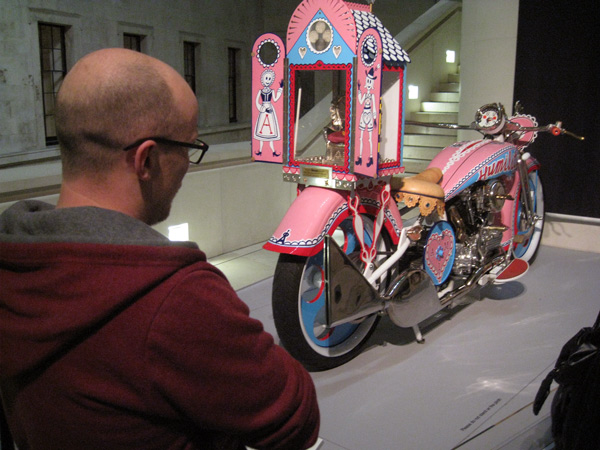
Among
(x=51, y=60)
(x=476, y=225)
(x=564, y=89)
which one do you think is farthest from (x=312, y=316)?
(x=51, y=60)

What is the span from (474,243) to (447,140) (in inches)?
119

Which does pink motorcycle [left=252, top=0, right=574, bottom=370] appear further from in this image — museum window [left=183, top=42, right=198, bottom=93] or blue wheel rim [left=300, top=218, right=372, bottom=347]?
museum window [left=183, top=42, right=198, bottom=93]

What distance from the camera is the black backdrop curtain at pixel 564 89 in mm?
4578

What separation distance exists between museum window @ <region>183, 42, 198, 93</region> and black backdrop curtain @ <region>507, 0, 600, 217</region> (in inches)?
243

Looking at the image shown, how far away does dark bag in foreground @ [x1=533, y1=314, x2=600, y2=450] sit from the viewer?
65.7 inches

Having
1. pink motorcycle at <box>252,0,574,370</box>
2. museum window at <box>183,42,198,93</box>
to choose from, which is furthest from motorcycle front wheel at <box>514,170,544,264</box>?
museum window at <box>183,42,198,93</box>

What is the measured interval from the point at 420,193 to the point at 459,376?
88 centimetres

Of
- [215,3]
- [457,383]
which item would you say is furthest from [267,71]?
[215,3]

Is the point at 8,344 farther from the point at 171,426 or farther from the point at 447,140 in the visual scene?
the point at 447,140

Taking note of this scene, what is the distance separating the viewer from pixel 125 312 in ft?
2.73

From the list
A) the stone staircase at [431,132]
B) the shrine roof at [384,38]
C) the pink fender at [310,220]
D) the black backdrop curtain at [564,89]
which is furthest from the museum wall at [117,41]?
the black backdrop curtain at [564,89]

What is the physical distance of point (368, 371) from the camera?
288 centimetres

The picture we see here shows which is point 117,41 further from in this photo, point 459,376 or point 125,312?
point 125,312

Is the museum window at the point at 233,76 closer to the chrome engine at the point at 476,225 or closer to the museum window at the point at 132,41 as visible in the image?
the museum window at the point at 132,41
